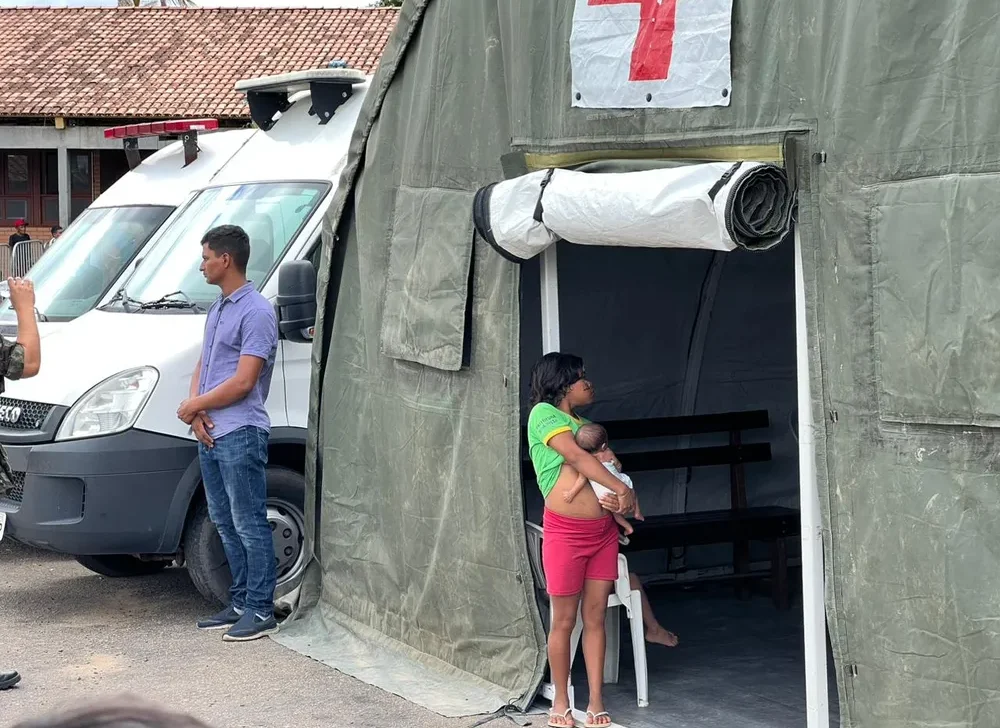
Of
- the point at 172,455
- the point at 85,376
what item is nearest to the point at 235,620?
the point at 172,455

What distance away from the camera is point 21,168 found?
33.8 metres

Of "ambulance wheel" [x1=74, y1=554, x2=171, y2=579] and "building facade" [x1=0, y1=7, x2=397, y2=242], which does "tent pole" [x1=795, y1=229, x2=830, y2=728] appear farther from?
"building facade" [x1=0, y1=7, x2=397, y2=242]

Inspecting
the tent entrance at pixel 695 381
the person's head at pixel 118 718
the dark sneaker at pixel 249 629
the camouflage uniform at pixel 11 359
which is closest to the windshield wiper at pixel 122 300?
the camouflage uniform at pixel 11 359

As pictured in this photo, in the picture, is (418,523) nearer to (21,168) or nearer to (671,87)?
(671,87)

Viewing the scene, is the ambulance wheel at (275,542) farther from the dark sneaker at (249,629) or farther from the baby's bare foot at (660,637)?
the baby's bare foot at (660,637)

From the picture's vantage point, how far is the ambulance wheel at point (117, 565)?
28.5 ft

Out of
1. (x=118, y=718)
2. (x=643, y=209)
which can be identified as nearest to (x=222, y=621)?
(x=643, y=209)

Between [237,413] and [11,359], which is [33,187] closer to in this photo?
[237,413]

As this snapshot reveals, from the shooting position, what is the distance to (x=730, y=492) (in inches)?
320

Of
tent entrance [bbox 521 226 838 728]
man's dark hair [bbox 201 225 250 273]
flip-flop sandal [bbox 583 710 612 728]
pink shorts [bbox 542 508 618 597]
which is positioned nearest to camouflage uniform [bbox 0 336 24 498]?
man's dark hair [bbox 201 225 250 273]

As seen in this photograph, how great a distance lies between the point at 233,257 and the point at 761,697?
10.5 ft

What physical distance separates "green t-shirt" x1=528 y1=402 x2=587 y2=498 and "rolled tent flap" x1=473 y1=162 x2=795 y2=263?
24.0 inches

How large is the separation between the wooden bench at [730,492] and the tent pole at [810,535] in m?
2.11

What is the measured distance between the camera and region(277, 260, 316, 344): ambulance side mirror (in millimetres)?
7406
